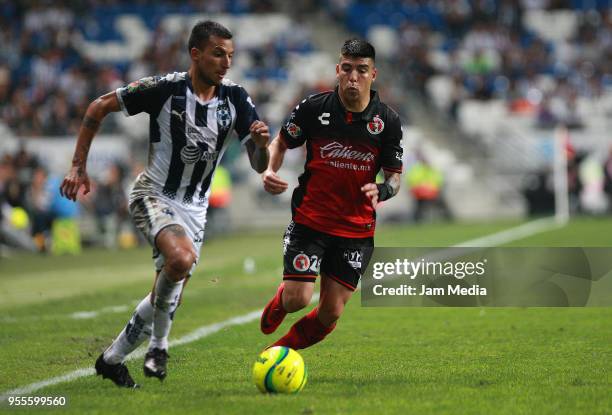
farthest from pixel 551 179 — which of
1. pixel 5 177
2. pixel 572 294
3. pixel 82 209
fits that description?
pixel 572 294

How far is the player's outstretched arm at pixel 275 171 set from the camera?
7.28 m

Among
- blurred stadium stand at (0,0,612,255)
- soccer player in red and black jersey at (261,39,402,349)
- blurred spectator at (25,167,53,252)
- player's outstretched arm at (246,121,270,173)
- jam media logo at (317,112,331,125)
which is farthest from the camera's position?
blurred stadium stand at (0,0,612,255)

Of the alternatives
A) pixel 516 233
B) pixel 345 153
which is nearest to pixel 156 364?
pixel 345 153

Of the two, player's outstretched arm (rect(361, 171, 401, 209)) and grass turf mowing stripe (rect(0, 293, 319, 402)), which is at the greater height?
player's outstretched arm (rect(361, 171, 401, 209))

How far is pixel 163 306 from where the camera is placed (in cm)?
694

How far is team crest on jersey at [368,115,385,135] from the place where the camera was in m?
7.68

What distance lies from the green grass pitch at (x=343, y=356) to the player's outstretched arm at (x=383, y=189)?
125 cm

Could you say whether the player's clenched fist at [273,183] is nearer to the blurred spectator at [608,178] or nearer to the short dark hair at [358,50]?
the short dark hair at [358,50]

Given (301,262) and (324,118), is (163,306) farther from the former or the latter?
(324,118)

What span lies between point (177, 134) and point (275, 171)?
78cm

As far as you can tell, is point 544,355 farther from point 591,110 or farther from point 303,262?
point 591,110

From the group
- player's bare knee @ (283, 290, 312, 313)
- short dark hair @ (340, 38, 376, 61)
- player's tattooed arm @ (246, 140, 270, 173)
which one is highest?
short dark hair @ (340, 38, 376, 61)

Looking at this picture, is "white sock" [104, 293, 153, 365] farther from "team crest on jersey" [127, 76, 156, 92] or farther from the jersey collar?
the jersey collar

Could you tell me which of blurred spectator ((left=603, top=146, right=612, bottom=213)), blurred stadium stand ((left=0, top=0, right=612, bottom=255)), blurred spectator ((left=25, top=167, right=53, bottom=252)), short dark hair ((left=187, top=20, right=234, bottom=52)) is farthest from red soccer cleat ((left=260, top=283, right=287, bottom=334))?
blurred spectator ((left=603, top=146, right=612, bottom=213))
